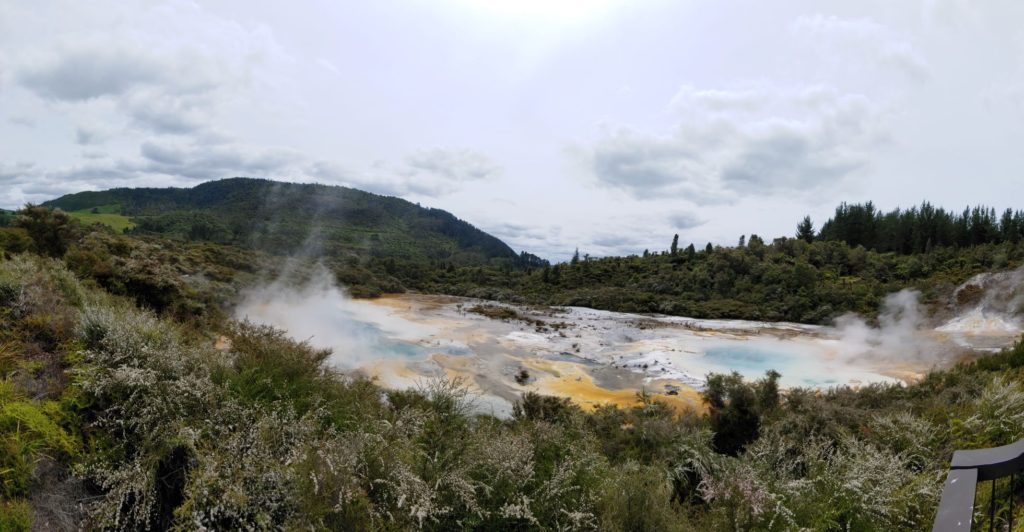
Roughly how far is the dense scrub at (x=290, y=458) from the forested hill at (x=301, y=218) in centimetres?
5380

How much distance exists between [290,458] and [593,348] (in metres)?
17.7

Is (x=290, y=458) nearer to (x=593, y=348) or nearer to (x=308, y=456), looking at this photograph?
(x=308, y=456)

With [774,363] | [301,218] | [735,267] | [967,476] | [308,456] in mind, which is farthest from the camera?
[301,218]

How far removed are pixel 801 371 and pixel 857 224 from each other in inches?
2046

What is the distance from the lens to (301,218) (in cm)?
9388

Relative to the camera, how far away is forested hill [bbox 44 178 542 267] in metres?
65.8

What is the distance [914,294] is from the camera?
29.5 m

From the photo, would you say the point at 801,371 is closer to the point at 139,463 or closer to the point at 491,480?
the point at 491,480

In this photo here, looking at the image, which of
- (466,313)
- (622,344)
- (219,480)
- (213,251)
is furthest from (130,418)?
(213,251)

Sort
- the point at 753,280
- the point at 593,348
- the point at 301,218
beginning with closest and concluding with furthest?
the point at 593,348 < the point at 753,280 < the point at 301,218

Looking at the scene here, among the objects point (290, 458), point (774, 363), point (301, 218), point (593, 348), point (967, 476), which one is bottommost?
point (593, 348)

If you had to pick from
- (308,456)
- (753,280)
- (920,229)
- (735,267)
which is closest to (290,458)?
(308,456)

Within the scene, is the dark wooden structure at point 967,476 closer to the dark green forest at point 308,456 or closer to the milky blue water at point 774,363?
the dark green forest at point 308,456

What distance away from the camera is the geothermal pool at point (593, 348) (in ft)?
48.4
